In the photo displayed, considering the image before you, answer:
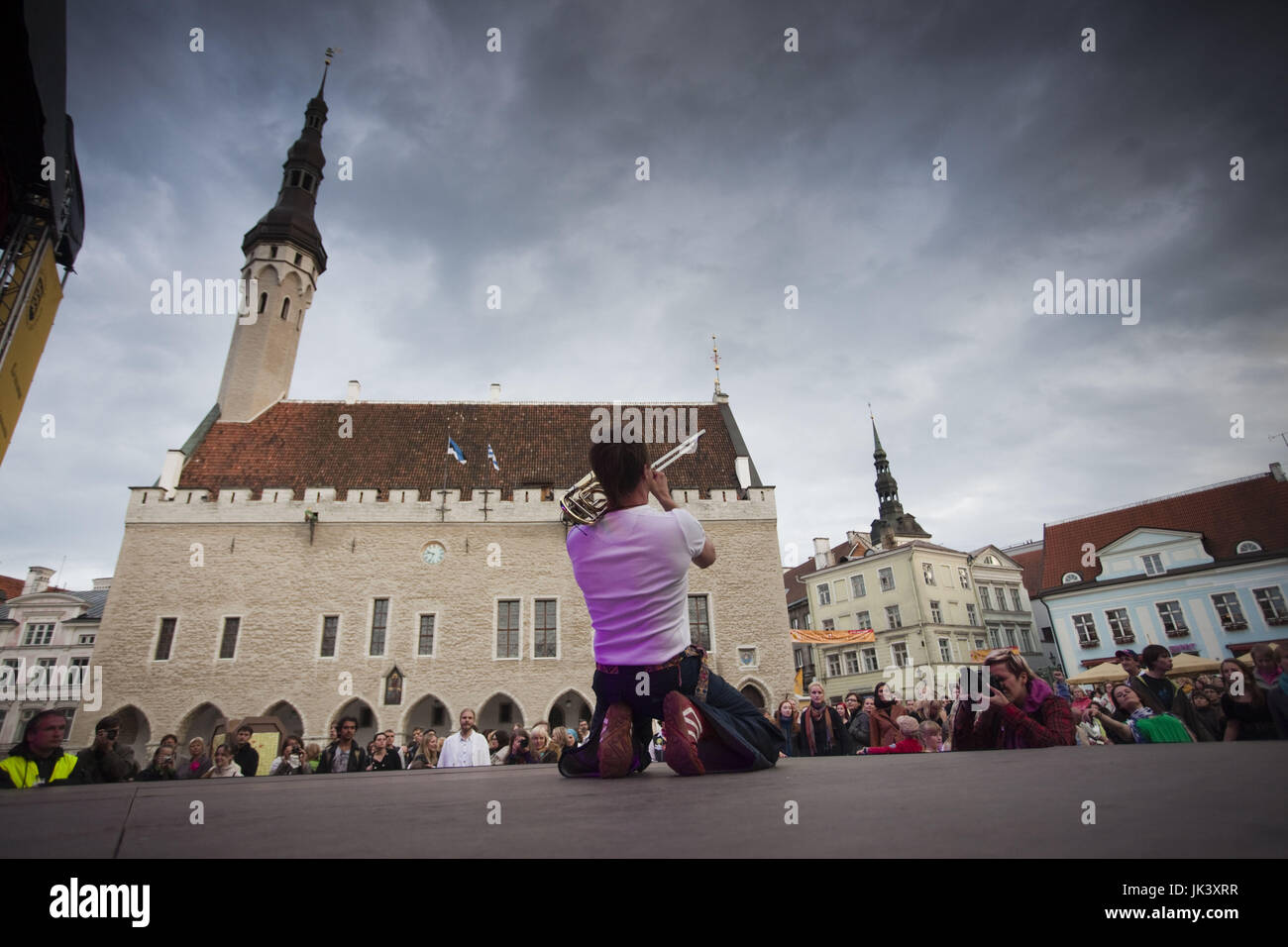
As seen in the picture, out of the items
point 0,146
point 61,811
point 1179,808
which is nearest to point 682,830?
point 1179,808

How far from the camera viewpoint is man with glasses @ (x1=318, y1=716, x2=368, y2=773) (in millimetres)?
9023

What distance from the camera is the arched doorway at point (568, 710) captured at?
20.3 metres

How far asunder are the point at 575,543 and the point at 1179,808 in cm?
246

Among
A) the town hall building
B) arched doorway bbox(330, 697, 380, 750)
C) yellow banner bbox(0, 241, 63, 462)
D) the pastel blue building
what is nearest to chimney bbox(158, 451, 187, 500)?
the town hall building

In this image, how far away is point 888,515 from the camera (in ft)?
145

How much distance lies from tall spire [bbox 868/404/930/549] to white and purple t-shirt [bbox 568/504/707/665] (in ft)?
131

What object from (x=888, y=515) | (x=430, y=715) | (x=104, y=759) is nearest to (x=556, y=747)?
(x=104, y=759)

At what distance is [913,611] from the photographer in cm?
3606

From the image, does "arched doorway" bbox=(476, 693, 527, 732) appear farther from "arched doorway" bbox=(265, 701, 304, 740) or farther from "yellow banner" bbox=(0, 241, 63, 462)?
"yellow banner" bbox=(0, 241, 63, 462)

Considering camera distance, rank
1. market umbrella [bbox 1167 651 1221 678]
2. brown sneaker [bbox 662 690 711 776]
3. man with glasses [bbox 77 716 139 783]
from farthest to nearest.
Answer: market umbrella [bbox 1167 651 1221 678]
man with glasses [bbox 77 716 139 783]
brown sneaker [bbox 662 690 711 776]

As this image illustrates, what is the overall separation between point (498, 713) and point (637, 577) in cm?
1925

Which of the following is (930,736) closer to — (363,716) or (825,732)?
(825,732)

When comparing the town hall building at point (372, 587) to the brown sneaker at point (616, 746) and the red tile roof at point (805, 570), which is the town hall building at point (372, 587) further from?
the red tile roof at point (805, 570)
